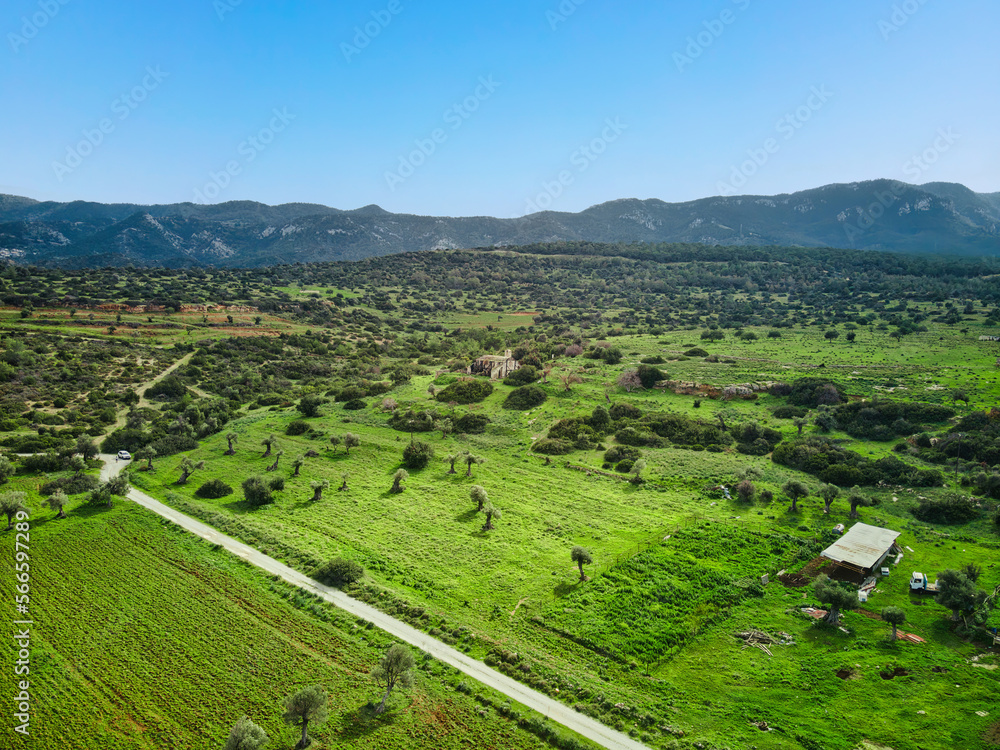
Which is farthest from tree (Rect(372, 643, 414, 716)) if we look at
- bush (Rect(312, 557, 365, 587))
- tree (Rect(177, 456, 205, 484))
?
tree (Rect(177, 456, 205, 484))

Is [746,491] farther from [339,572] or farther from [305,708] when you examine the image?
[305,708]

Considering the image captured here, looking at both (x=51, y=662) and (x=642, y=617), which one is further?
(x=642, y=617)

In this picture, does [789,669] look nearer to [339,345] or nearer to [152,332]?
[339,345]

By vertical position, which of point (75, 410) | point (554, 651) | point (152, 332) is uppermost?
point (152, 332)

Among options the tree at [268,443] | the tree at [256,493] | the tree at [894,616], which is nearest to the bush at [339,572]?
the tree at [256,493]

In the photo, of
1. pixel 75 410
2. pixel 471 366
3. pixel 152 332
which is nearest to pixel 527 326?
pixel 471 366

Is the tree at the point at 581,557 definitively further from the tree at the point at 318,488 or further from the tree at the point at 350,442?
the tree at the point at 350,442

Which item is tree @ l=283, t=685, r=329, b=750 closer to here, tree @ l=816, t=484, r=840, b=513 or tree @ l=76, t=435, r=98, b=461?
tree @ l=816, t=484, r=840, b=513

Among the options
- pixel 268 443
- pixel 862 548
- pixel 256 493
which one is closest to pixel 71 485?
pixel 268 443

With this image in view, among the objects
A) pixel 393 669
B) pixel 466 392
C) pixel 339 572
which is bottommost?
pixel 339 572
